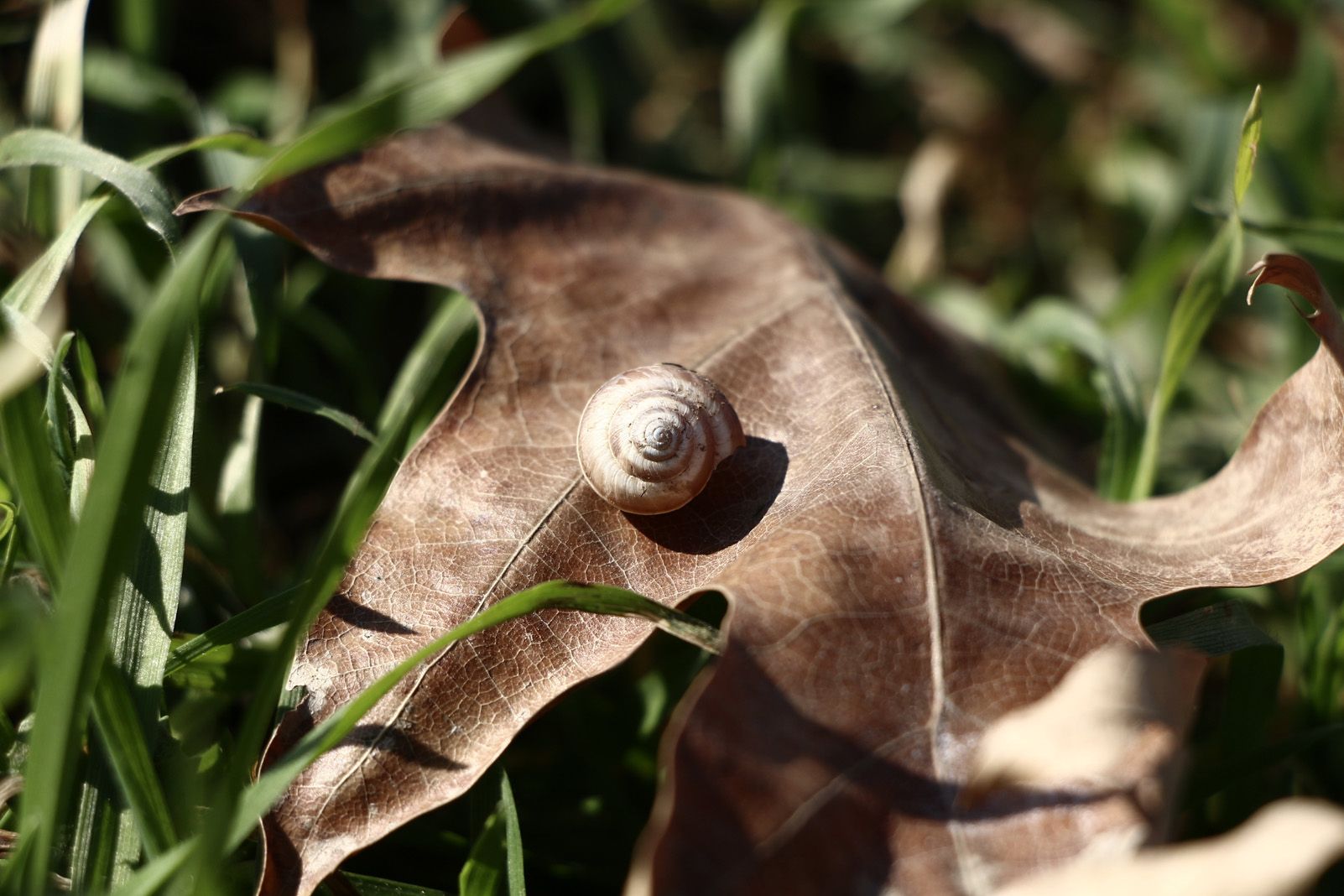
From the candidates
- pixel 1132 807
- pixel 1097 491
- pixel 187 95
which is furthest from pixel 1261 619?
pixel 187 95

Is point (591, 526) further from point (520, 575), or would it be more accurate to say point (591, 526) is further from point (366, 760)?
point (366, 760)

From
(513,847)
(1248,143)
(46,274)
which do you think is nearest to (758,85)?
(1248,143)

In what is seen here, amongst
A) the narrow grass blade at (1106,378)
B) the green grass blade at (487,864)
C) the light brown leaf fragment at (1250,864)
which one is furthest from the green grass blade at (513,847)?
the narrow grass blade at (1106,378)

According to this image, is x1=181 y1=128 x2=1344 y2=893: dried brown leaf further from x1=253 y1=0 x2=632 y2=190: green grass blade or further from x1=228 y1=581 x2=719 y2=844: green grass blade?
x1=253 y1=0 x2=632 y2=190: green grass blade

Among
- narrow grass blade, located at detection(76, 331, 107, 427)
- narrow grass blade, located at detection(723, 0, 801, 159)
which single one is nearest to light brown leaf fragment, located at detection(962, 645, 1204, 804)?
narrow grass blade, located at detection(76, 331, 107, 427)

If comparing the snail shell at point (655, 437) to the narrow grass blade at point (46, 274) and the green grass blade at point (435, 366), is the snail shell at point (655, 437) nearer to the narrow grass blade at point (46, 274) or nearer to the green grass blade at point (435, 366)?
the green grass blade at point (435, 366)

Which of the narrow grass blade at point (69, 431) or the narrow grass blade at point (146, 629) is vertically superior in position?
the narrow grass blade at point (69, 431)
